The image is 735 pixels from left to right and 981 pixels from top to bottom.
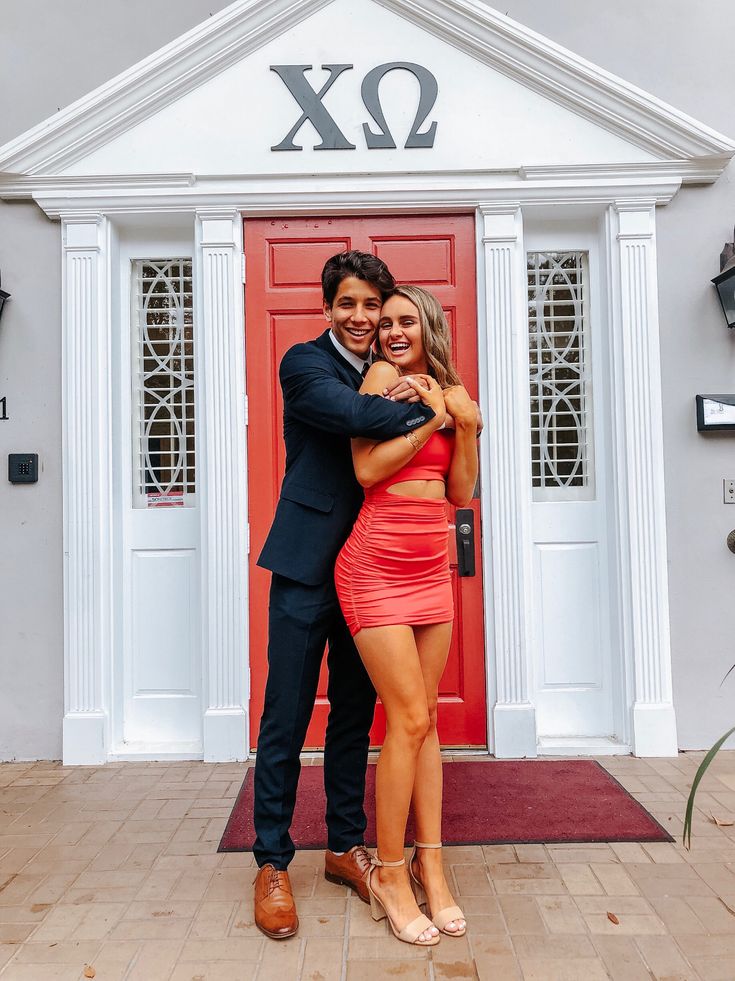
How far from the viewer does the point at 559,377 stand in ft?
12.1

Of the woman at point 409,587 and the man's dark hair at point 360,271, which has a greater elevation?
the man's dark hair at point 360,271

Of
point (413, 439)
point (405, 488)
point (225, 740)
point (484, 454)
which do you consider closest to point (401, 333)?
point (413, 439)

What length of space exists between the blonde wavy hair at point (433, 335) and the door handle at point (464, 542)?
1364mm

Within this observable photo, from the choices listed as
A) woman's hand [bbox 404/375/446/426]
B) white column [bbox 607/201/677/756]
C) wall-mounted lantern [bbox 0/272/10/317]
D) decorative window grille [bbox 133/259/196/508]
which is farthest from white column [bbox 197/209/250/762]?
white column [bbox 607/201/677/756]

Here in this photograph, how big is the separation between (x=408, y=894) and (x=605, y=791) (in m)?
1.34

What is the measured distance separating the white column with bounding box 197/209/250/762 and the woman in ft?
4.61

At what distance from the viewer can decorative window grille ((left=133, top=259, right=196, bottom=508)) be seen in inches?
143

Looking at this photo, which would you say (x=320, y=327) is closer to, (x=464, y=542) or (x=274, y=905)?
(x=464, y=542)

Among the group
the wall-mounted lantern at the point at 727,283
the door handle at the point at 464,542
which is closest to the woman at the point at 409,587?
the door handle at the point at 464,542

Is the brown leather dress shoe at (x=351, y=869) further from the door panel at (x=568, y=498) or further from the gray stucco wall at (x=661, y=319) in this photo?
the gray stucco wall at (x=661, y=319)

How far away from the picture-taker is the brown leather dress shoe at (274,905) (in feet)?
6.57

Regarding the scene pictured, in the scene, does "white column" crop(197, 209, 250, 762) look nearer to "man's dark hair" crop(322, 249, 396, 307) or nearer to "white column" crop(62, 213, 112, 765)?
"white column" crop(62, 213, 112, 765)

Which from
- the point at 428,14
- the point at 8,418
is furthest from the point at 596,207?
the point at 8,418

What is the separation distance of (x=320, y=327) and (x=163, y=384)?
87cm
